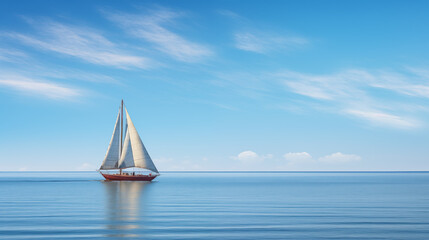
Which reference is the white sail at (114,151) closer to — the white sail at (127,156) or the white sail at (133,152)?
the white sail at (127,156)

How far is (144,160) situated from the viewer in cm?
12306

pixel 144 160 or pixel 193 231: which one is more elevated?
pixel 144 160

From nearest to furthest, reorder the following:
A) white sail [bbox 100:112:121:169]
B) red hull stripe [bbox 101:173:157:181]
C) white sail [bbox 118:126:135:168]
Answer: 1. red hull stripe [bbox 101:173:157:181]
2. white sail [bbox 118:126:135:168]
3. white sail [bbox 100:112:121:169]

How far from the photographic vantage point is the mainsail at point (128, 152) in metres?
121

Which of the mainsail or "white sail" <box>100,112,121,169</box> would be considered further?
"white sail" <box>100,112,121,169</box>

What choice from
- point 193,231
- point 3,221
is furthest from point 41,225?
point 193,231

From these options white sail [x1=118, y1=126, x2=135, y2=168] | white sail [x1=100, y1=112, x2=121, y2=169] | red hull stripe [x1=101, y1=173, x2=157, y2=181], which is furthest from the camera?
white sail [x1=100, y1=112, x2=121, y2=169]

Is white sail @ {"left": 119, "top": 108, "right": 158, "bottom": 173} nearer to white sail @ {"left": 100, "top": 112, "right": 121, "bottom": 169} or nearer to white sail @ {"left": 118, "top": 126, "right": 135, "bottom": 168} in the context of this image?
white sail @ {"left": 118, "top": 126, "right": 135, "bottom": 168}

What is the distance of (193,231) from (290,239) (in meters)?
7.21

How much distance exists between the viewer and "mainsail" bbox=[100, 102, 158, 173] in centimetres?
12138

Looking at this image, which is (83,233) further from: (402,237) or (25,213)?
(402,237)

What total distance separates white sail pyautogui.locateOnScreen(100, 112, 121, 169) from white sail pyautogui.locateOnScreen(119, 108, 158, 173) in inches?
78.2

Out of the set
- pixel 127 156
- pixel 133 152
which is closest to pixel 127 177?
pixel 127 156

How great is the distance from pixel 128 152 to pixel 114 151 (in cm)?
408
